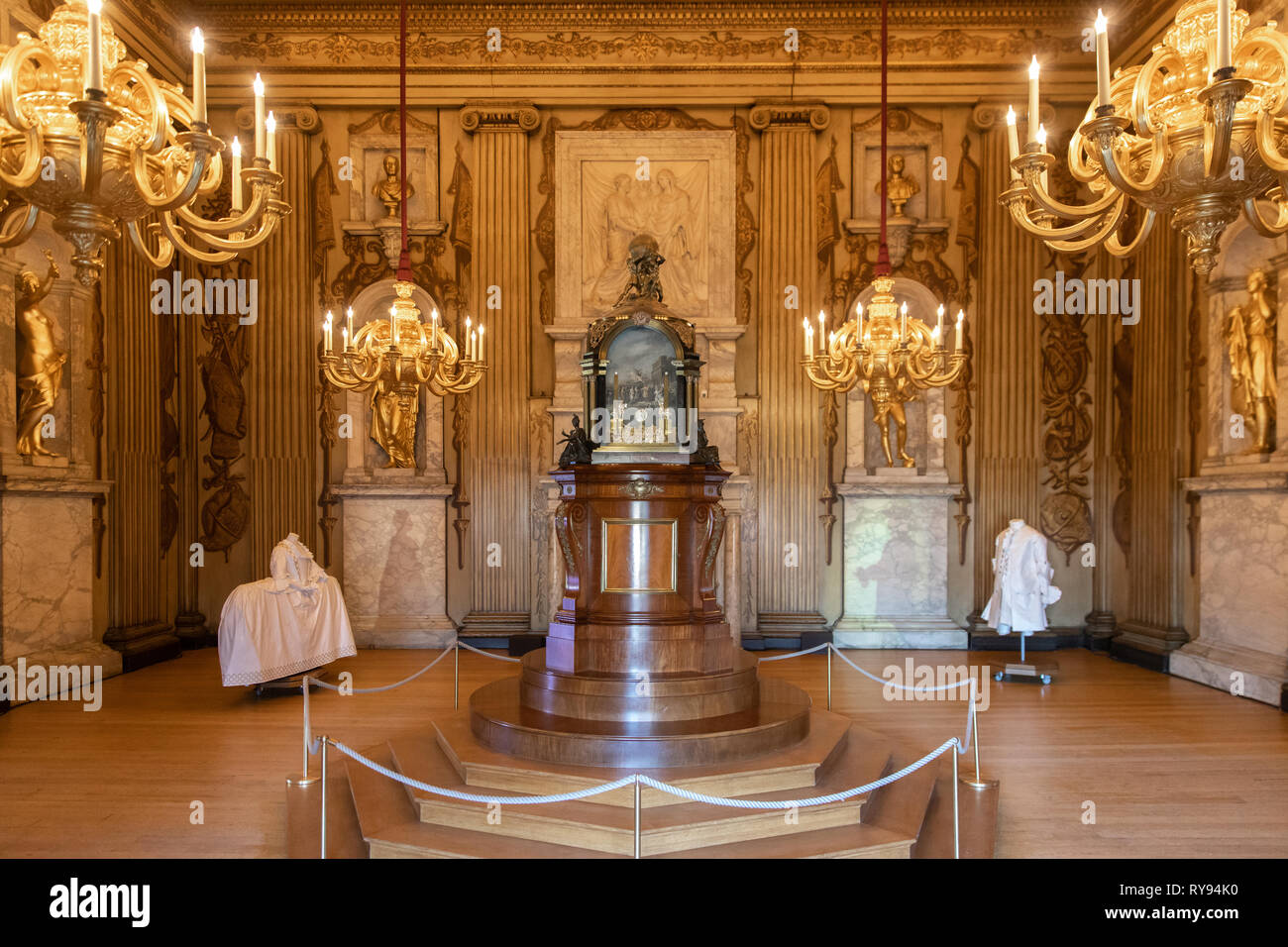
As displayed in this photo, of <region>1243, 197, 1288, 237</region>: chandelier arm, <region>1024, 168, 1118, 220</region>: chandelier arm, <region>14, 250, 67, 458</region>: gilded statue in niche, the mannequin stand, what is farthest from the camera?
the mannequin stand

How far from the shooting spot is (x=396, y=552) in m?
10.8

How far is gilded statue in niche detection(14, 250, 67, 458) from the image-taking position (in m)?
8.10

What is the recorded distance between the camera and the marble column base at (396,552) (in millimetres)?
10773

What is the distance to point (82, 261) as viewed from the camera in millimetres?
3229

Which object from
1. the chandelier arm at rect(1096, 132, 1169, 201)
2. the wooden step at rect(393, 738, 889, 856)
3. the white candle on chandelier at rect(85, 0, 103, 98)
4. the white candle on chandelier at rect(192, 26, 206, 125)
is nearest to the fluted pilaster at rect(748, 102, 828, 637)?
the wooden step at rect(393, 738, 889, 856)

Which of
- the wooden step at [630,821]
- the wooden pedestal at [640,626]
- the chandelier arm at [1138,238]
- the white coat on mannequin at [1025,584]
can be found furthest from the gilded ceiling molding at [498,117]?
the wooden step at [630,821]

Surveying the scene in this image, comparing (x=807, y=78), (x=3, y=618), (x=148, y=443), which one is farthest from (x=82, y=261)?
(x=807, y=78)

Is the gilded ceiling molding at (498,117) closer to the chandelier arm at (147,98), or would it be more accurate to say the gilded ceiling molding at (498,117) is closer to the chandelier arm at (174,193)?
the chandelier arm at (147,98)

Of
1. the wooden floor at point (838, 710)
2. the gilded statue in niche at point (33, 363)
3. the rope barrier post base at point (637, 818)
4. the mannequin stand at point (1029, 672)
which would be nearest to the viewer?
the rope barrier post base at point (637, 818)

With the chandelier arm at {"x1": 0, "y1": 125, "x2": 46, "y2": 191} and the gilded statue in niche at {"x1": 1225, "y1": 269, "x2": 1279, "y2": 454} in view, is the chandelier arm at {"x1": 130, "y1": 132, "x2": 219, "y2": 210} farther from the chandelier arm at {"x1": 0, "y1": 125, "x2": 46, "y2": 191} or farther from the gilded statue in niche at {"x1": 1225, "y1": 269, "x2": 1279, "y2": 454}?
the gilded statue in niche at {"x1": 1225, "y1": 269, "x2": 1279, "y2": 454}

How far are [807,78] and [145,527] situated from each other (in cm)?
1010

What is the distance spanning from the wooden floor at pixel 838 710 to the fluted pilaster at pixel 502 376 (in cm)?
180

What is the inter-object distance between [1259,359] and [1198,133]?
21.6 ft

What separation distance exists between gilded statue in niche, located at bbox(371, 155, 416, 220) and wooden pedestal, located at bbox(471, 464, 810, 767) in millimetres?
6234
